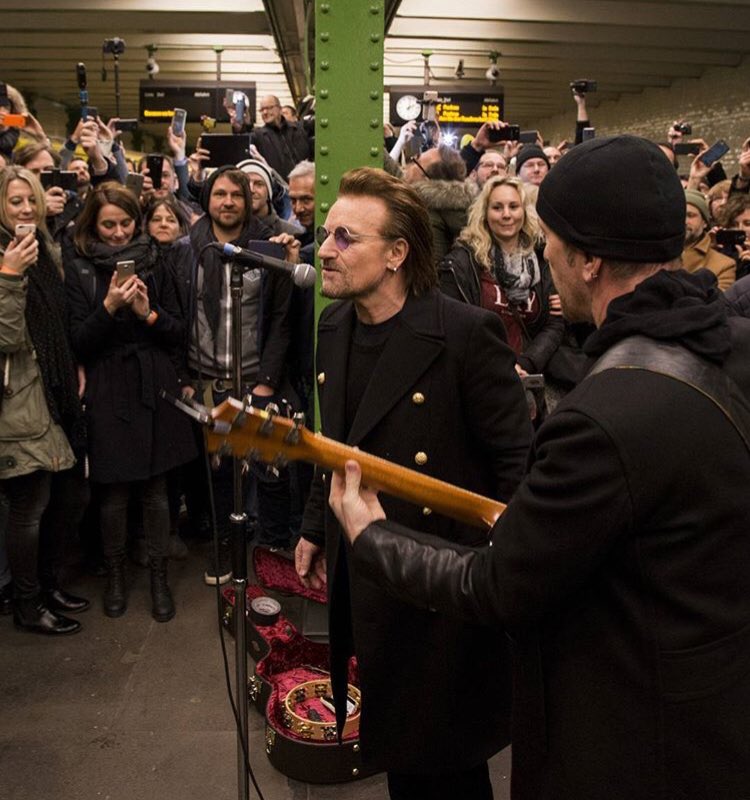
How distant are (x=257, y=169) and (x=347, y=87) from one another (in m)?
2.08

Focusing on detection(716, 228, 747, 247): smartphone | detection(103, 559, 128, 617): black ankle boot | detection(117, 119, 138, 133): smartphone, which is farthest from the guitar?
detection(117, 119, 138, 133): smartphone

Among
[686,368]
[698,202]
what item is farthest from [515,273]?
[686,368]

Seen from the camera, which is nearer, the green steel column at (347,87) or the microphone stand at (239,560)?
the microphone stand at (239,560)

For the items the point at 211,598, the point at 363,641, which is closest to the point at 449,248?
the point at 211,598

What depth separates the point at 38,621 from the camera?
3900 millimetres

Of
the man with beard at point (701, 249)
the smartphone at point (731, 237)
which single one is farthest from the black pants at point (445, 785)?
the smartphone at point (731, 237)

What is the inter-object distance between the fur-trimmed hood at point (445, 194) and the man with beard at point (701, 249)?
1.24m

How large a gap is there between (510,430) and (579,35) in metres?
9.89

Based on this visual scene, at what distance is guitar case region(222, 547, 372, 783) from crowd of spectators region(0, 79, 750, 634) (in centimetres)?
36

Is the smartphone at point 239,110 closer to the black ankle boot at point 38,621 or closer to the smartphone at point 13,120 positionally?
the smartphone at point 13,120

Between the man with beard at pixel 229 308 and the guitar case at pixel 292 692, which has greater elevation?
the man with beard at pixel 229 308

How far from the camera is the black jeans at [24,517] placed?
12.3 feet

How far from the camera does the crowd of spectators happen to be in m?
3.75

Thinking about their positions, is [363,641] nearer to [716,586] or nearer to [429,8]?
[716,586]
